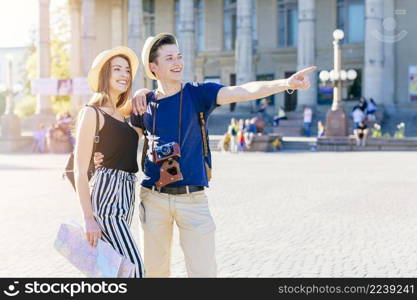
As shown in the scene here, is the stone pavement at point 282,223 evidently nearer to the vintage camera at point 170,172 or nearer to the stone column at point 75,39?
the vintage camera at point 170,172

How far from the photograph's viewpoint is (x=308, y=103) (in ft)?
137

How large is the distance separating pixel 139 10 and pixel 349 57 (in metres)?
14.7

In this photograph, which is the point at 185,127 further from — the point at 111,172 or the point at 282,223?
the point at 282,223

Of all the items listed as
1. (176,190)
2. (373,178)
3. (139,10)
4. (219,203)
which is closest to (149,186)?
(176,190)

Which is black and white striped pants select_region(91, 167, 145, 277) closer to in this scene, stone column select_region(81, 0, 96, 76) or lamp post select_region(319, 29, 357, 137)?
lamp post select_region(319, 29, 357, 137)

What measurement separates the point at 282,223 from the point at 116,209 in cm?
561

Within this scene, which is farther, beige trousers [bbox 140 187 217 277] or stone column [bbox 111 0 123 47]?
stone column [bbox 111 0 123 47]

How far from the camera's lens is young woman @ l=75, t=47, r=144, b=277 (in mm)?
4203

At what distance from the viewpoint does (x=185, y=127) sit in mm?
4418

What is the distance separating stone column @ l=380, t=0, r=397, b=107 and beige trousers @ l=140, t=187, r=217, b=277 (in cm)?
4058

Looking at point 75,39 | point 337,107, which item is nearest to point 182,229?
point 337,107

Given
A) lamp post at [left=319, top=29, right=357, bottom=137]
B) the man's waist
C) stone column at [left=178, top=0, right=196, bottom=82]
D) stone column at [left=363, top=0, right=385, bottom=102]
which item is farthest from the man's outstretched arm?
stone column at [left=178, top=0, right=196, bottom=82]

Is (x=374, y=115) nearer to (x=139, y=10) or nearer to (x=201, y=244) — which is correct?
(x=139, y=10)

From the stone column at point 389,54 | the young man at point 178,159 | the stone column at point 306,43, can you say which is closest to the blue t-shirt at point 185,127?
the young man at point 178,159
